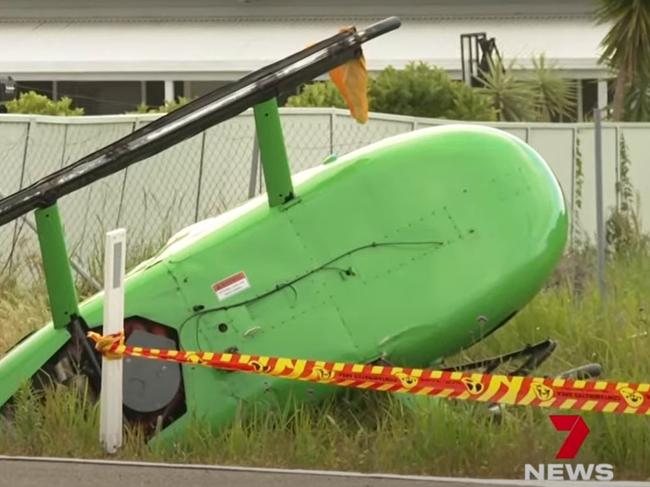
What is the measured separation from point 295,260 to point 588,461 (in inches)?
74.2

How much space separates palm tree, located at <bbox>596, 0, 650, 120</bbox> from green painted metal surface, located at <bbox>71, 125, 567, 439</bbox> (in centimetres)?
1323

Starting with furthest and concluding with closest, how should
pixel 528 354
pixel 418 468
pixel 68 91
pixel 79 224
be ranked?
pixel 68 91, pixel 79 224, pixel 528 354, pixel 418 468

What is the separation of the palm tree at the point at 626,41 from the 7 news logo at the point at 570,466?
14.1 m

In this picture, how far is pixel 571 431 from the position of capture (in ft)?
20.5

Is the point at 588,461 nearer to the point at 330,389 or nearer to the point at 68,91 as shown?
the point at 330,389

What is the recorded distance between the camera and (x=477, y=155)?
276 inches

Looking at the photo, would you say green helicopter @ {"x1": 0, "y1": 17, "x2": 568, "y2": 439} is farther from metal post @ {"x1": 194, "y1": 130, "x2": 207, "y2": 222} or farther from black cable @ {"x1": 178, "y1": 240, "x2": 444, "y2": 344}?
metal post @ {"x1": 194, "y1": 130, "x2": 207, "y2": 222}

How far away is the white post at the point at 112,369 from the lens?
6.33m

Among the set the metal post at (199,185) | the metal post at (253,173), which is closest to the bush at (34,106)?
the metal post at (199,185)

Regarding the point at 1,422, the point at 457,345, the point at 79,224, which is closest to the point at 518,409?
the point at 457,345

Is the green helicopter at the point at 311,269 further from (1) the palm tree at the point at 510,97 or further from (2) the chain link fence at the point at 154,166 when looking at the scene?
(1) the palm tree at the point at 510,97

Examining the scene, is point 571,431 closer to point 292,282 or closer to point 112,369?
point 292,282

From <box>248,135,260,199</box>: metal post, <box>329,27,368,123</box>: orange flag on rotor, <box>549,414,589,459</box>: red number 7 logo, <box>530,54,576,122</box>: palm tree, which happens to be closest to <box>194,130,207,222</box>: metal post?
<box>248,135,260,199</box>: metal post

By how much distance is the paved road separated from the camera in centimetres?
577
